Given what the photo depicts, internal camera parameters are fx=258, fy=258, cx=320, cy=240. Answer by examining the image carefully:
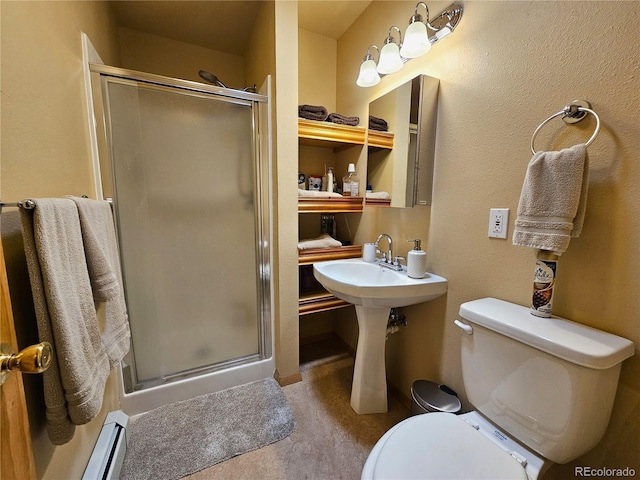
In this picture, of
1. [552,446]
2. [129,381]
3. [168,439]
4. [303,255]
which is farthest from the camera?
[303,255]

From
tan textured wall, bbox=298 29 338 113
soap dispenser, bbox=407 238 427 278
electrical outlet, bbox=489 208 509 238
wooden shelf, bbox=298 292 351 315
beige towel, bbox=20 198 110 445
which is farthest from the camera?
tan textured wall, bbox=298 29 338 113

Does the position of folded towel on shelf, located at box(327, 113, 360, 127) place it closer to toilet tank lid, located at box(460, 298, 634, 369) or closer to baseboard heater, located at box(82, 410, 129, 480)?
toilet tank lid, located at box(460, 298, 634, 369)

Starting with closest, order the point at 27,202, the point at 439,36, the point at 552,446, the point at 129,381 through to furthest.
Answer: the point at 27,202 → the point at 552,446 → the point at 439,36 → the point at 129,381

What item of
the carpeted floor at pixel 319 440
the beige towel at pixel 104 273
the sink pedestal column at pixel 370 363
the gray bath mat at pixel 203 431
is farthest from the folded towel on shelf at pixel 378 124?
the gray bath mat at pixel 203 431

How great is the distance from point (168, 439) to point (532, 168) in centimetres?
193

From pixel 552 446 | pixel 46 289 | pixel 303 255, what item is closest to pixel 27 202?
pixel 46 289

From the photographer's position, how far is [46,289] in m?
0.62

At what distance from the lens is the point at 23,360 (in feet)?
1.48

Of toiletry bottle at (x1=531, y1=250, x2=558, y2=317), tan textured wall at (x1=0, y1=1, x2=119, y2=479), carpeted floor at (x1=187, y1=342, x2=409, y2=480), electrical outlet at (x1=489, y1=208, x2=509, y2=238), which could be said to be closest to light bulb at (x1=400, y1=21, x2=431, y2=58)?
electrical outlet at (x1=489, y1=208, x2=509, y2=238)

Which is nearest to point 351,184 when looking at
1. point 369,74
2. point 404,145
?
point 404,145

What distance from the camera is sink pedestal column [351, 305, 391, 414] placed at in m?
1.34

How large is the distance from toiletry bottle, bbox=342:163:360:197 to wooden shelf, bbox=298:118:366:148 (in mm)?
170

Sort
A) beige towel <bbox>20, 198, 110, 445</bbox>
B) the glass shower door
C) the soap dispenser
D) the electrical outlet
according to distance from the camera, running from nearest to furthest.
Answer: beige towel <bbox>20, 198, 110, 445</bbox>, the electrical outlet, the soap dispenser, the glass shower door

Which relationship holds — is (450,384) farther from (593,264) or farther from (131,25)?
(131,25)
